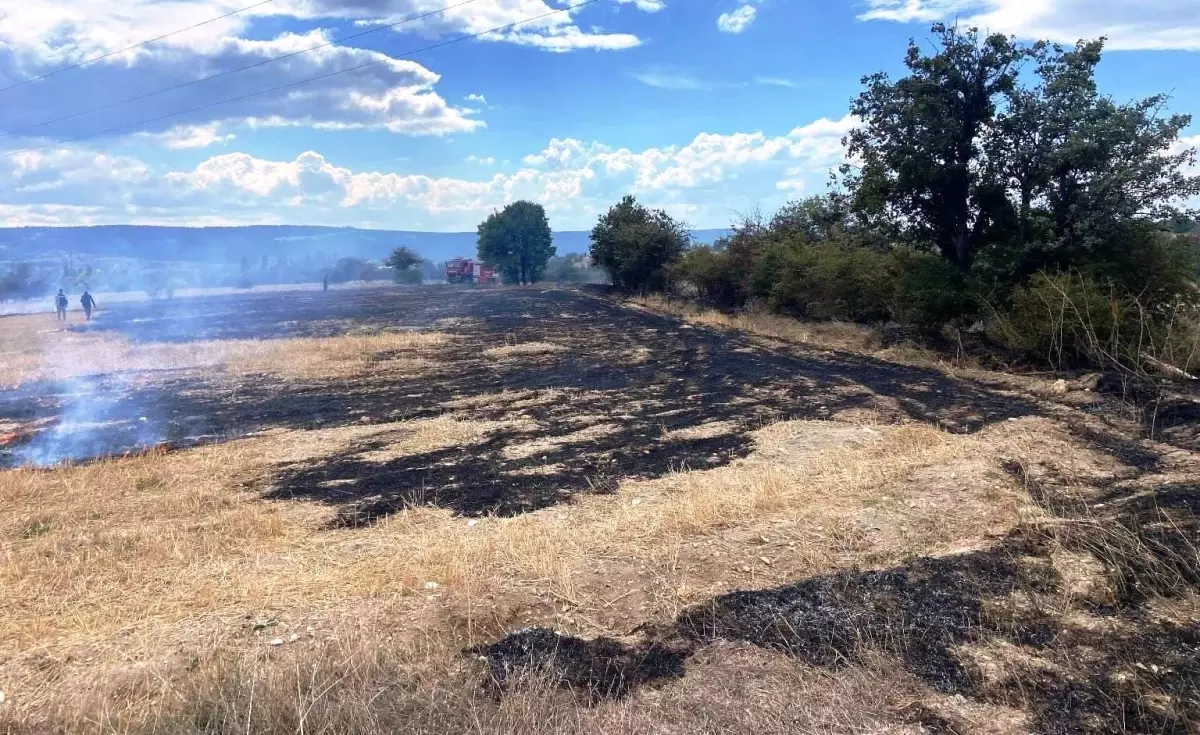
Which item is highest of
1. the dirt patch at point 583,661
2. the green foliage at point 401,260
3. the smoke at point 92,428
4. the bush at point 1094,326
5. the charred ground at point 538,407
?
the green foliage at point 401,260

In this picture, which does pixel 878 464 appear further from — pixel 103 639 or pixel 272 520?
pixel 103 639

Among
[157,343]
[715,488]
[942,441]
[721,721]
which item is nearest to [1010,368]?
[942,441]

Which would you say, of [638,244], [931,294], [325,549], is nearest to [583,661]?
[325,549]

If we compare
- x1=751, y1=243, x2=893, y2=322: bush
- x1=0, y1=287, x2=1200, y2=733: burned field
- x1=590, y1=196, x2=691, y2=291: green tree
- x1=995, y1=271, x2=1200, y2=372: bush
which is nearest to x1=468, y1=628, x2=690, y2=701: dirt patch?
x1=0, y1=287, x2=1200, y2=733: burned field

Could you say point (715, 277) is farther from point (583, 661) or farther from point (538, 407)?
point (583, 661)

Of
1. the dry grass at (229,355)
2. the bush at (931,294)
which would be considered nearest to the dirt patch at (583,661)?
the bush at (931,294)

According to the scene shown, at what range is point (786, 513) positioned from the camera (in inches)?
253

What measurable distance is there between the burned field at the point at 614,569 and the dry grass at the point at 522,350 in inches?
282

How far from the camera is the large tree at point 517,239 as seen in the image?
70750mm

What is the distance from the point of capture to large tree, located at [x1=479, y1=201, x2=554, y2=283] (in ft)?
232

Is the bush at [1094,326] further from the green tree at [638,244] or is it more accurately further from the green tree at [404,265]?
the green tree at [404,265]

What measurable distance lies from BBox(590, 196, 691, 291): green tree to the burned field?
27.8m

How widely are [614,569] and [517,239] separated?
221 feet

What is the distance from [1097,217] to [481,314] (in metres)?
24.8
